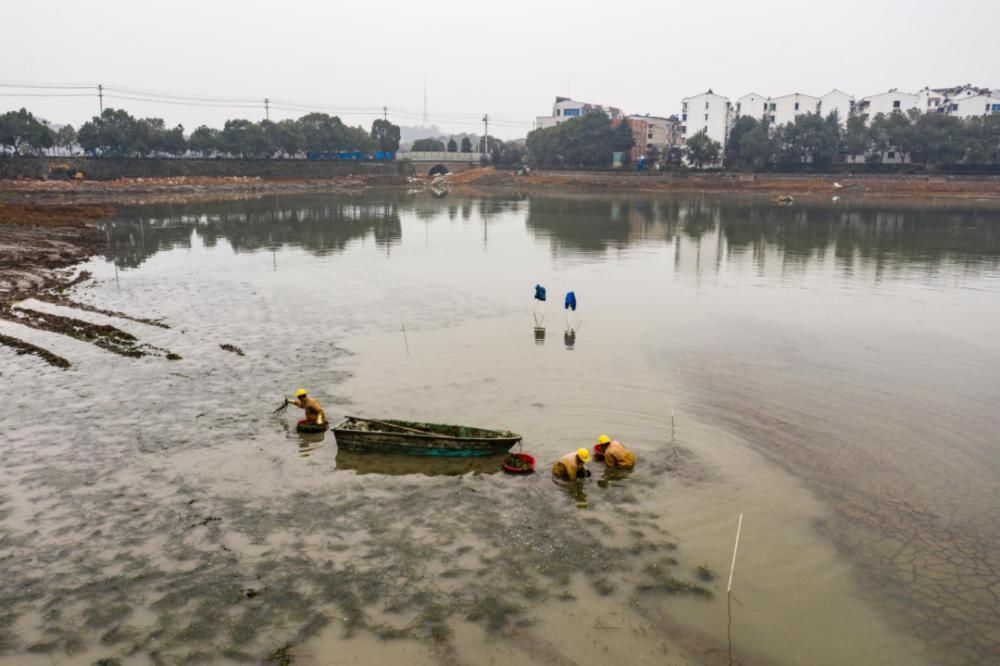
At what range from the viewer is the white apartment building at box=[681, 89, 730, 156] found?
163m

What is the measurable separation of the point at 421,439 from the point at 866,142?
141898 mm

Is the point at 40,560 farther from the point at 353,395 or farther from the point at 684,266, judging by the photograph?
the point at 684,266

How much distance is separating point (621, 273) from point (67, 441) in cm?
3434

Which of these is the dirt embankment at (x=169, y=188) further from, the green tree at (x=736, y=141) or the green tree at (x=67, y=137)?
the green tree at (x=736, y=141)

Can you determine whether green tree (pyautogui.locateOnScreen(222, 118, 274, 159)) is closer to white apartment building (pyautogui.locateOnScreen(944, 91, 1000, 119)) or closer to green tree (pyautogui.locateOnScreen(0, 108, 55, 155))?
green tree (pyautogui.locateOnScreen(0, 108, 55, 155))

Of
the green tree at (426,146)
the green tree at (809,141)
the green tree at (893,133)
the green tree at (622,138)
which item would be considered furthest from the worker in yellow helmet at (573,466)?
the green tree at (426,146)

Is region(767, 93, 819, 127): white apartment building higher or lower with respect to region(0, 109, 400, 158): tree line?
higher

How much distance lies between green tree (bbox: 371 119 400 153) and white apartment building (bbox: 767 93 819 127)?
93.1m

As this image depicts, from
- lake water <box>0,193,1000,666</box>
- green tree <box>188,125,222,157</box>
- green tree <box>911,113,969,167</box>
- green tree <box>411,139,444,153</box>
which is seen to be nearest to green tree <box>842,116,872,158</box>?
green tree <box>911,113,969,167</box>

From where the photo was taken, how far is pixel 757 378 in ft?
80.5

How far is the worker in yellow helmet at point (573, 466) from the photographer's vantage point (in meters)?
17.0

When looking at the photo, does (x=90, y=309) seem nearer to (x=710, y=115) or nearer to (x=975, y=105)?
(x=710, y=115)

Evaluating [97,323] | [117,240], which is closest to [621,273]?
[97,323]

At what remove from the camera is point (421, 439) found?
17.9m
